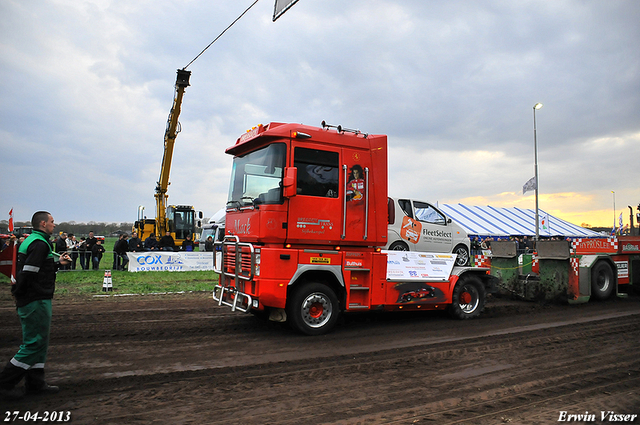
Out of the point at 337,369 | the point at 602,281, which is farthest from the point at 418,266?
the point at 602,281

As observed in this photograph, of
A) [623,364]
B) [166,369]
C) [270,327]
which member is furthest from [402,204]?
[166,369]

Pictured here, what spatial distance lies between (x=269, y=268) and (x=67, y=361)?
9.49 feet

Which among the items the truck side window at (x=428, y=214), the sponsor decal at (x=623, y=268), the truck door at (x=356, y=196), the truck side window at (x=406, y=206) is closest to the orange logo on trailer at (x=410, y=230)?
the truck side window at (x=406, y=206)

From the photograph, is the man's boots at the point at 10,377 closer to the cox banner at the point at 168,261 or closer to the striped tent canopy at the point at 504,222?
the cox banner at the point at 168,261

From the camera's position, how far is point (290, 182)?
638cm

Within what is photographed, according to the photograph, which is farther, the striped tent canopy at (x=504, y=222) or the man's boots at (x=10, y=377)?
the striped tent canopy at (x=504, y=222)

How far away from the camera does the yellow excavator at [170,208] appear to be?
19.4 m

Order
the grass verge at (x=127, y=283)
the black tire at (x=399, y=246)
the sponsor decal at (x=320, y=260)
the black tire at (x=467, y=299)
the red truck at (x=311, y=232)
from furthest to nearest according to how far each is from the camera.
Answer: the grass verge at (x=127, y=283), the black tire at (x=399, y=246), the black tire at (x=467, y=299), the sponsor decal at (x=320, y=260), the red truck at (x=311, y=232)

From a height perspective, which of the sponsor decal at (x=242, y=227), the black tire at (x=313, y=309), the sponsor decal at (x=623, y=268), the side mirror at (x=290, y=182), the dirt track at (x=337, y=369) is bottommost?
the dirt track at (x=337, y=369)

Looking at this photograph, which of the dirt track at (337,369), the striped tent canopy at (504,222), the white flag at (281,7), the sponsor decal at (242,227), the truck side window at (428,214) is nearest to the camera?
the dirt track at (337,369)

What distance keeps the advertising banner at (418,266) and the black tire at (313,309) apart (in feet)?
4.11

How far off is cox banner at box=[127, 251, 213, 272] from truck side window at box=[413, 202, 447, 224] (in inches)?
433

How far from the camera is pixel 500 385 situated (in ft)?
15.3

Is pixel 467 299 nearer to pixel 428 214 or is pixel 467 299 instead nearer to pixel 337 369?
pixel 428 214
